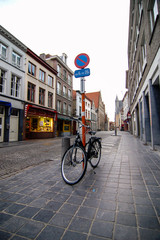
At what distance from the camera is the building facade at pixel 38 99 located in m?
15.6

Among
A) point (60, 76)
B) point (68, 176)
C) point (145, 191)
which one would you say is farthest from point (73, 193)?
point (60, 76)

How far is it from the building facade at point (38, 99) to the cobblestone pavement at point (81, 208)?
1317cm

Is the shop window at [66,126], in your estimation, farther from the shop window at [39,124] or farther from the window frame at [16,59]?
the window frame at [16,59]

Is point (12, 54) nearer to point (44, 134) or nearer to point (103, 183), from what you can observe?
point (44, 134)

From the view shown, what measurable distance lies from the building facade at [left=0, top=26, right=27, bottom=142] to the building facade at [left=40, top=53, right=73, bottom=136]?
7.71 m

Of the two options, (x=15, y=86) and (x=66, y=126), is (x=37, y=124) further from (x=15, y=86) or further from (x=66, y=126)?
(x=66, y=126)

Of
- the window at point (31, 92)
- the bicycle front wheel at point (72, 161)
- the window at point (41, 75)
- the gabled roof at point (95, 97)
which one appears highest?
the gabled roof at point (95, 97)

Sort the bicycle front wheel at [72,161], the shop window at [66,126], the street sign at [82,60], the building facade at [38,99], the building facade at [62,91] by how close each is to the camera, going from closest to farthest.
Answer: the bicycle front wheel at [72,161] < the street sign at [82,60] < the building facade at [38,99] < the building facade at [62,91] < the shop window at [66,126]

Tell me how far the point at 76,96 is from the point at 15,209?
31155 millimetres

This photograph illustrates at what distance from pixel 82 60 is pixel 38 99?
1439 centimetres

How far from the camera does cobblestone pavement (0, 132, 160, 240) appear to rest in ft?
4.81

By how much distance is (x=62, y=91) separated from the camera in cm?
2366

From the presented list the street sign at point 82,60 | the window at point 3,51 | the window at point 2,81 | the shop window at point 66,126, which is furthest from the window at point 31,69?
the street sign at point 82,60

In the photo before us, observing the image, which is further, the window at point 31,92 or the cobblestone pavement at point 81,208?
the window at point 31,92
